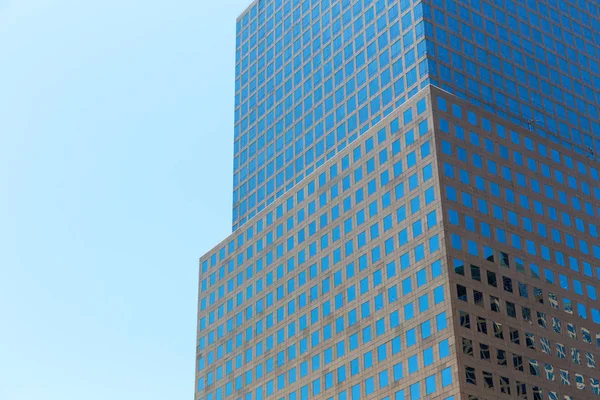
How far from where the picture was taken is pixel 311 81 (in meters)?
145

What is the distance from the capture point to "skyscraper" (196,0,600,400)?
108938mm

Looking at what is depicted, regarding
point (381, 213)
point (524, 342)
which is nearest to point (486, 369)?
point (524, 342)

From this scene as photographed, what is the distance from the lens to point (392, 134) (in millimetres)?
→ 122938

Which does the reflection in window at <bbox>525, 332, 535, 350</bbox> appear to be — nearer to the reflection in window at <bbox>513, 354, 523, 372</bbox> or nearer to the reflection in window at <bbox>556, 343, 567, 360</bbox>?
the reflection in window at <bbox>513, 354, 523, 372</bbox>

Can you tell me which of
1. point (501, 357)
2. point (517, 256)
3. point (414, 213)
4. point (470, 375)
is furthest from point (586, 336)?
point (414, 213)

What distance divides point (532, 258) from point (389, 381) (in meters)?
22.4

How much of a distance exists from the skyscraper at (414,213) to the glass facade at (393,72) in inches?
11.6

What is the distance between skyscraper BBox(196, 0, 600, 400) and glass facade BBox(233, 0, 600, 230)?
29 centimetres

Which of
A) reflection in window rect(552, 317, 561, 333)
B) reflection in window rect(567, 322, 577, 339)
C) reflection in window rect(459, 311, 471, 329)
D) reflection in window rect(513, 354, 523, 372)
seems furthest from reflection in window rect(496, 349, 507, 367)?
reflection in window rect(567, 322, 577, 339)

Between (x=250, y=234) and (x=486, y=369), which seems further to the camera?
(x=250, y=234)

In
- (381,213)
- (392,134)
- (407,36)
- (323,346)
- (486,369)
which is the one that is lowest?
(486,369)

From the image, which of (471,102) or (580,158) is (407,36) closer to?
(471,102)

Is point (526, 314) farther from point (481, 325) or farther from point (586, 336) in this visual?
point (586, 336)

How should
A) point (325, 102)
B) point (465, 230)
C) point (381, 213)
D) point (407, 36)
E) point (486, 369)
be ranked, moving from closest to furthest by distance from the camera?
point (486, 369) → point (465, 230) → point (381, 213) → point (407, 36) → point (325, 102)
